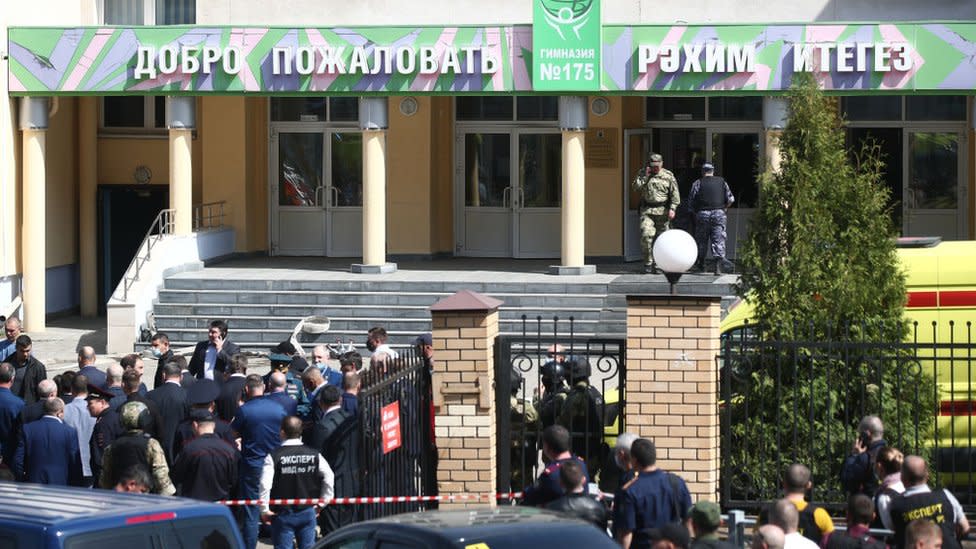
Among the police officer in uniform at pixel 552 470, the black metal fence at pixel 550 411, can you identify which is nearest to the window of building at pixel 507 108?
the black metal fence at pixel 550 411

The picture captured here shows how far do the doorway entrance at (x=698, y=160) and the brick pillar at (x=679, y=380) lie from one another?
14729mm

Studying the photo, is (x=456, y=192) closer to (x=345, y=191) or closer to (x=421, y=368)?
(x=345, y=191)

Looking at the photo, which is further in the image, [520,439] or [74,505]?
[520,439]

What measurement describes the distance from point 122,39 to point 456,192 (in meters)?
6.23

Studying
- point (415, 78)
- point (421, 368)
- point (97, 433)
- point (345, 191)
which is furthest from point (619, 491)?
point (345, 191)

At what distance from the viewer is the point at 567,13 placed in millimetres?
23406

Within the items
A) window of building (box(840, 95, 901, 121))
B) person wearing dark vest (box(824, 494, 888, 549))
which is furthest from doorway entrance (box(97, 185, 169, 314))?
person wearing dark vest (box(824, 494, 888, 549))

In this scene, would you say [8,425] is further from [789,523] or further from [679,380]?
[789,523]

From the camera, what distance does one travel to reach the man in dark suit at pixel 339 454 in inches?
473

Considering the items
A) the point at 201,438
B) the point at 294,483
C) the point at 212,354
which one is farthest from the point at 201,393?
the point at 212,354

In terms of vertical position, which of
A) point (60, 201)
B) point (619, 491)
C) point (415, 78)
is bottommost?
point (619, 491)

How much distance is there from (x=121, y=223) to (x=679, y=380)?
1795 cm

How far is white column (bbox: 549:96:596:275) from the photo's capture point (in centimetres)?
2392

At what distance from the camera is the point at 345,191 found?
27953mm
